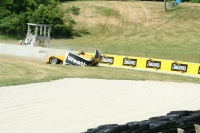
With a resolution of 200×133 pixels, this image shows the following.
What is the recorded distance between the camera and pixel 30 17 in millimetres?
62906

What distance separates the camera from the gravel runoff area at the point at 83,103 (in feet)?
42.1

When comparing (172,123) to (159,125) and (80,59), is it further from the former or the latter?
(80,59)

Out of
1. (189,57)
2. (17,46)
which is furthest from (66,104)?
(189,57)

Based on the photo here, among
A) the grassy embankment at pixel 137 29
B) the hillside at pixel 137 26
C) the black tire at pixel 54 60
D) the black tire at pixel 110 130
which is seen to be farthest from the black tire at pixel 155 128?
the hillside at pixel 137 26

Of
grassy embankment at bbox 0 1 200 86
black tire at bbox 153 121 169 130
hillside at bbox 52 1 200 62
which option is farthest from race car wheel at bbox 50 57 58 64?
black tire at bbox 153 121 169 130

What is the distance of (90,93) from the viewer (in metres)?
18.5

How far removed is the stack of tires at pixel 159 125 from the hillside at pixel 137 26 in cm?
4228

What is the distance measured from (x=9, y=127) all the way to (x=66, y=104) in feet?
13.5

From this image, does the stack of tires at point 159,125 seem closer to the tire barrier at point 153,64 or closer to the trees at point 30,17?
the tire barrier at point 153,64

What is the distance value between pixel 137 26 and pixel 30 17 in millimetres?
17044

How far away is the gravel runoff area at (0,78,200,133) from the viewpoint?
12836 millimetres

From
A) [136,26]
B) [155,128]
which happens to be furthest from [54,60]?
[136,26]

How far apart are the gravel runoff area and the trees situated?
3966 cm

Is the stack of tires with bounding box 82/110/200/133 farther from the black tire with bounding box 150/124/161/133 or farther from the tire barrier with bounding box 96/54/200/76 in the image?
the tire barrier with bounding box 96/54/200/76
